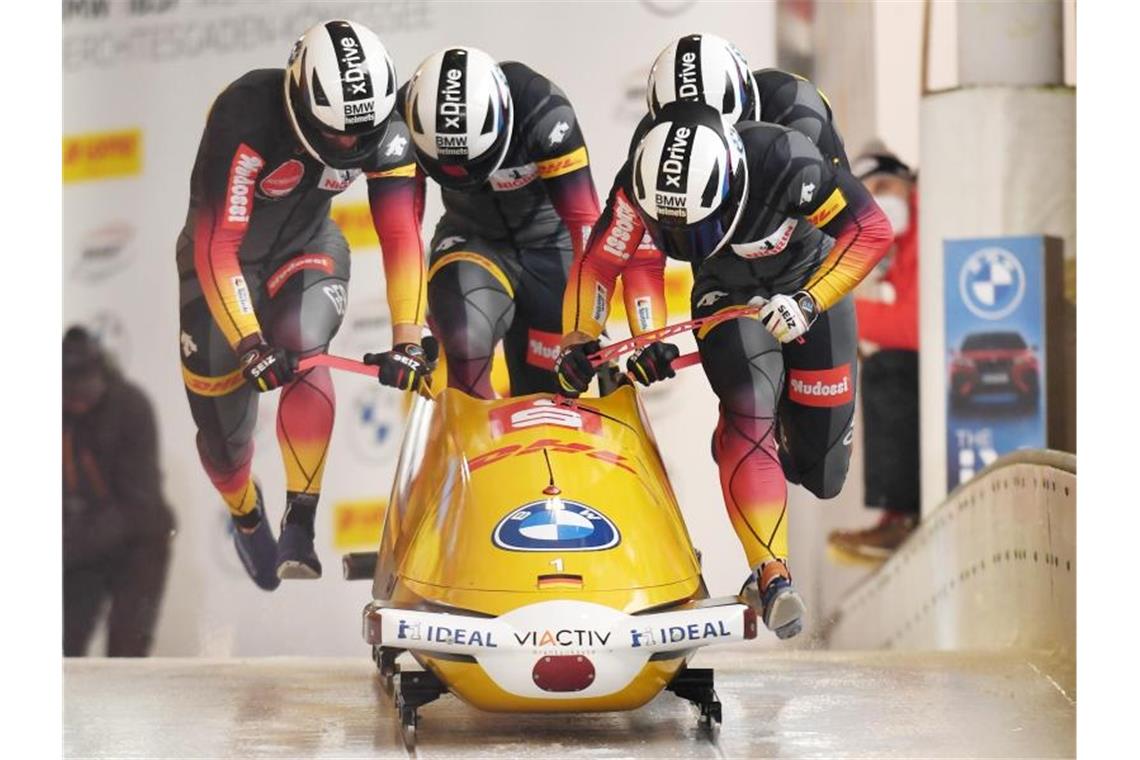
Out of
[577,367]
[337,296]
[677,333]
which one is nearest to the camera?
[577,367]

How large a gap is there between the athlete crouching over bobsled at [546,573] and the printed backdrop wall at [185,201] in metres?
0.89

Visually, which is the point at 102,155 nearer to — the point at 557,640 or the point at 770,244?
the point at 770,244

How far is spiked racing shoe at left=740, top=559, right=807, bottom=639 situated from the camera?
4.78 meters

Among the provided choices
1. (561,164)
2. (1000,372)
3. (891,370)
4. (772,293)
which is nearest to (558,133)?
(561,164)

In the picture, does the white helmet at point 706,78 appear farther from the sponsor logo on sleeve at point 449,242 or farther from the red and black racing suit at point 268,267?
the red and black racing suit at point 268,267

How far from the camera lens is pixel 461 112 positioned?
4.79m

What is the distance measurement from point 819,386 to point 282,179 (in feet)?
5.68

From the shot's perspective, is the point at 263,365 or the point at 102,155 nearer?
the point at 263,365

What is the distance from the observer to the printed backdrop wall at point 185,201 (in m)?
5.40

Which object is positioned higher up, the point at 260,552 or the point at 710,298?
the point at 710,298

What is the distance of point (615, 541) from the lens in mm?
4148

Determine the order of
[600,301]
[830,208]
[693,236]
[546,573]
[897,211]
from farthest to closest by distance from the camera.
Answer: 1. [897,211]
2. [600,301]
3. [830,208]
4. [693,236]
5. [546,573]

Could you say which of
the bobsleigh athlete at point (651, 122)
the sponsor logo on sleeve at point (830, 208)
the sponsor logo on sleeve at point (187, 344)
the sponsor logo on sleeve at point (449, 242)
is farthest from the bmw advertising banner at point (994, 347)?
the sponsor logo on sleeve at point (187, 344)

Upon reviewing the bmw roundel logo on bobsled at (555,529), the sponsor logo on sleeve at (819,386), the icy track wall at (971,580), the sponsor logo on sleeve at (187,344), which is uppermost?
the sponsor logo on sleeve at (187,344)
